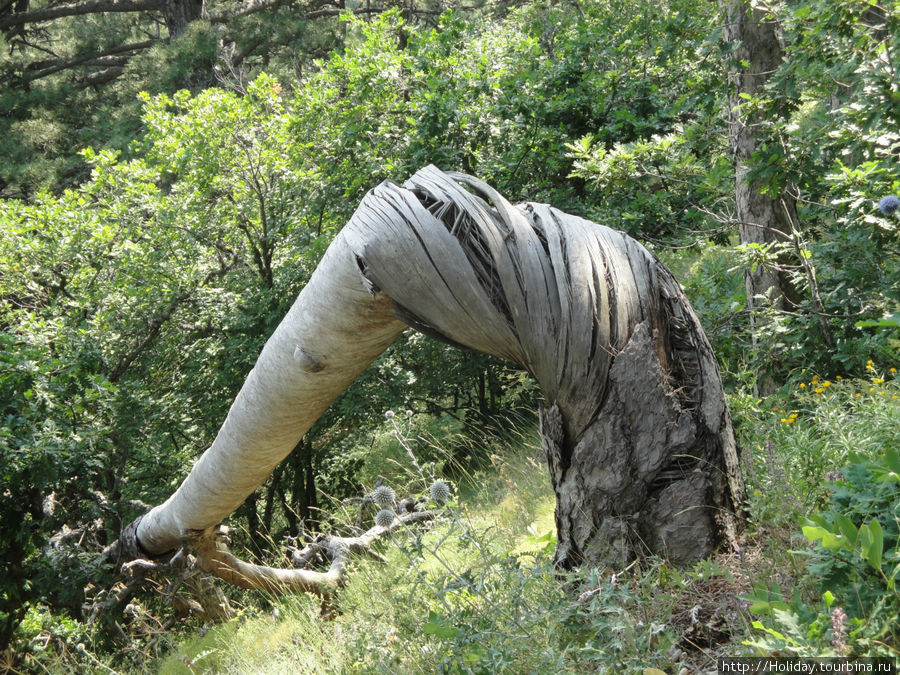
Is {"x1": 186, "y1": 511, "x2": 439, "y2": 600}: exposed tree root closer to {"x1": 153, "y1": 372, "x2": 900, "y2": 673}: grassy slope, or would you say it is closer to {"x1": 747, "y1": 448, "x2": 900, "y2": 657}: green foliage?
{"x1": 153, "y1": 372, "x2": 900, "y2": 673}: grassy slope

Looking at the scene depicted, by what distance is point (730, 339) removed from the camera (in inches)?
174

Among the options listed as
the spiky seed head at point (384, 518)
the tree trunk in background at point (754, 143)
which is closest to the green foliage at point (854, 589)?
the spiky seed head at point (384, 518)

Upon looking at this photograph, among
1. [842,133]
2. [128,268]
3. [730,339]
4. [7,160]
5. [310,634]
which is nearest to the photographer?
[842,133]

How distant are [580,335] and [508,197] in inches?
189

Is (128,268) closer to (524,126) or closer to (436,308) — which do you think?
(524,126)

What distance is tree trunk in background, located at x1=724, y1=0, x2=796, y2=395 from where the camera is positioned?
421 centimetres

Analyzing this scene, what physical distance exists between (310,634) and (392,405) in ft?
10.9

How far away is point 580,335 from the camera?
206 cm

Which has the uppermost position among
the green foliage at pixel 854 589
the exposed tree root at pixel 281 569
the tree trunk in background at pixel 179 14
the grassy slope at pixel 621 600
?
the tree trunk in background at pixel 179 14

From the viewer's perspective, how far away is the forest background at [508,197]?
2.77 m

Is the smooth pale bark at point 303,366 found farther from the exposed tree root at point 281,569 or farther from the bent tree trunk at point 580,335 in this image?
the exposed tree root at point 281,569

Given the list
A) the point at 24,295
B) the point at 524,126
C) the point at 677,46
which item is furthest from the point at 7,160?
the point at 677,46

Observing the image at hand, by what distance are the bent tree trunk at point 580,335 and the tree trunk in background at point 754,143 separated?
233 centimetres

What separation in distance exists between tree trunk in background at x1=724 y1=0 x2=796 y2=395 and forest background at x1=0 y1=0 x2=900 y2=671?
2cm
